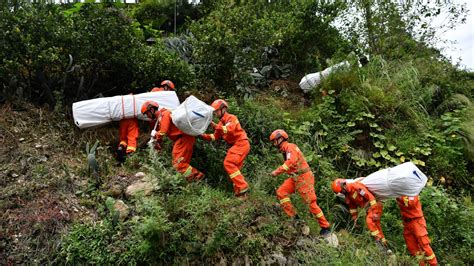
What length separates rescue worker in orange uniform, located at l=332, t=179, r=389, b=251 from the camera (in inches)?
272

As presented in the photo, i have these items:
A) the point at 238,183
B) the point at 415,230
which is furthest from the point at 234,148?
the point at 415,230

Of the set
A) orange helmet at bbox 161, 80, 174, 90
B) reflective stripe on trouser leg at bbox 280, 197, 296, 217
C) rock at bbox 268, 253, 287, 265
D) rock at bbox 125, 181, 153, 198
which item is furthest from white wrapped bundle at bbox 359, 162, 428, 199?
orange helmet at bbox 161, 80, 174, 90

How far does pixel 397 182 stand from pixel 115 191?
414 centimetres

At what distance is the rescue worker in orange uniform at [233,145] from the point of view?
6799 millimetres

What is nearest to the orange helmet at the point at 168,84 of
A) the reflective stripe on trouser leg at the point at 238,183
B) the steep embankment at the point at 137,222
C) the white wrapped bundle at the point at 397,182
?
the steep embankment at the point at 137,222

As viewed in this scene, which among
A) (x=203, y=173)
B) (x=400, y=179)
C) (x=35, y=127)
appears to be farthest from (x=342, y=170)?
(x=35, y=127)

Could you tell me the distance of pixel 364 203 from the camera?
716 cm

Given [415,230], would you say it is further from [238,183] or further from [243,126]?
[243,126]

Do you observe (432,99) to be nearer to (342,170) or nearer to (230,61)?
(342,170)

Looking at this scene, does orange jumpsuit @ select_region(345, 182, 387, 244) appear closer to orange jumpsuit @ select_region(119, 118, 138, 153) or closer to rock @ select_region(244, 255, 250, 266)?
rock @ select_region(244, 255, 250, 266)

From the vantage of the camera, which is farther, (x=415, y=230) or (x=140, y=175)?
(x=415, y=230)

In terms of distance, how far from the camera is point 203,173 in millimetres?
7480

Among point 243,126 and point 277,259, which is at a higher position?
point 243,126

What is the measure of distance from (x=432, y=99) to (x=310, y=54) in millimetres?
3107
